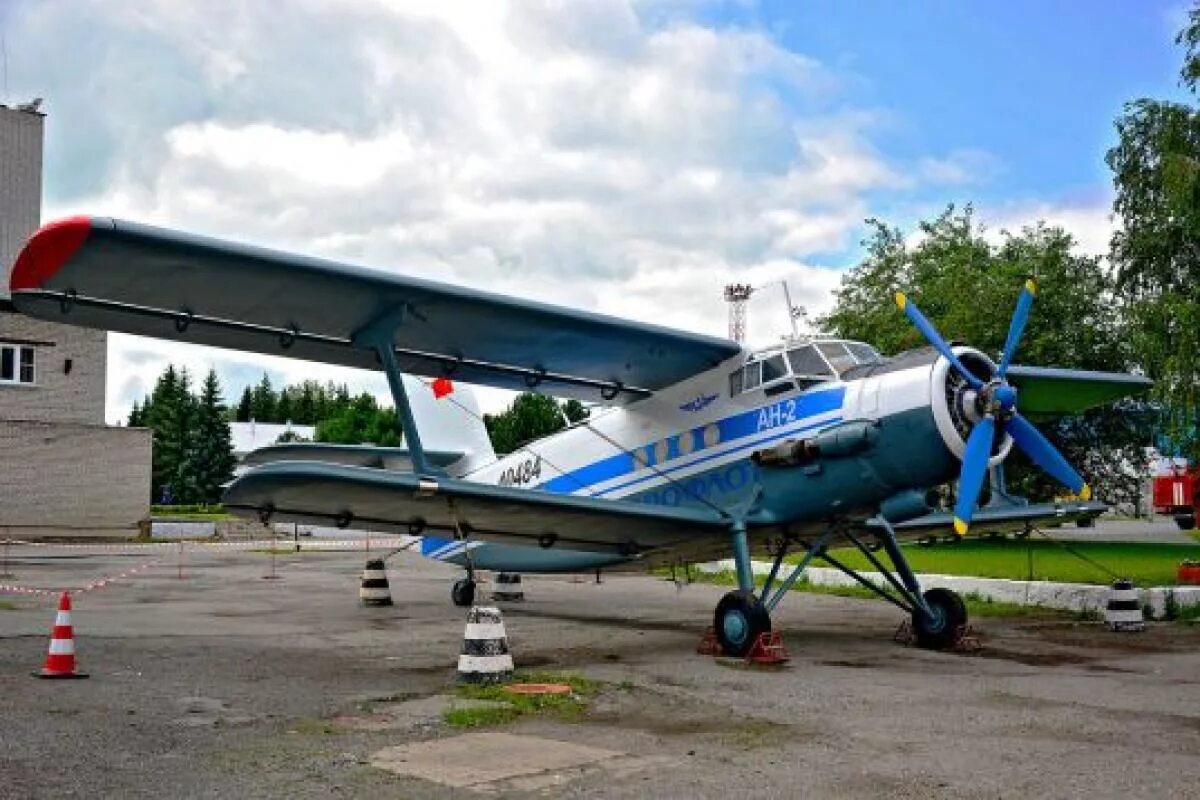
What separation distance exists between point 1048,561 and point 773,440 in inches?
584

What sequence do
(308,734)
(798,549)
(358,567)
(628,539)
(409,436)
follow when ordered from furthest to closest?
(358,567), (798,549), (628,539), (409,436), (308,734)

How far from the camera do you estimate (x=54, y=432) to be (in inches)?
1645

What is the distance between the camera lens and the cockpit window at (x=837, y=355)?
38.7 feet

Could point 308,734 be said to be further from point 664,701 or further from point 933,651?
point 933,651

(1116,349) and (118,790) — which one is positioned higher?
(1116,349)

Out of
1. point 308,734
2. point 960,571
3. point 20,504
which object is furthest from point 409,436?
point 20,504

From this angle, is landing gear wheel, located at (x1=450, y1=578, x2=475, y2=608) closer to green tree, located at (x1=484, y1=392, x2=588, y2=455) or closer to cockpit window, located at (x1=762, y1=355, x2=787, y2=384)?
cockpit window, located at (x1=762, y1=355, x2=787, y2=384)

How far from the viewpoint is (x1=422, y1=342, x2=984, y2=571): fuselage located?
35.7 feet

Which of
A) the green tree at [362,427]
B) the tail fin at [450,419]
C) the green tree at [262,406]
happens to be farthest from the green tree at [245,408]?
the tail fin at [450,419]

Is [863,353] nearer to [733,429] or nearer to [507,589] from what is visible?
[733,429]

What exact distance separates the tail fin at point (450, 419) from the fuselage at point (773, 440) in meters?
3.46

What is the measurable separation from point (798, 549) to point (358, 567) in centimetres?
1757

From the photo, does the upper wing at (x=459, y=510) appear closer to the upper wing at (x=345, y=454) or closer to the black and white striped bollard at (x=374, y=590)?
the upper wing at (x=345, y=454)

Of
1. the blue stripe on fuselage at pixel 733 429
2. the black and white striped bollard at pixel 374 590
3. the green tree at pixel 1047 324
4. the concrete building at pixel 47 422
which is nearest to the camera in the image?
the blue stripe on fuselage at pixel 733 429
